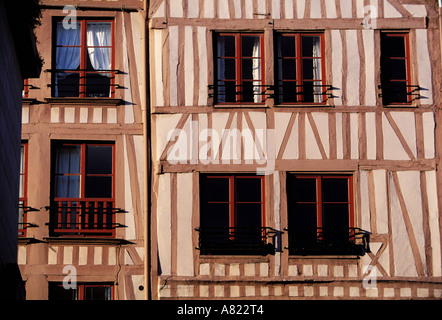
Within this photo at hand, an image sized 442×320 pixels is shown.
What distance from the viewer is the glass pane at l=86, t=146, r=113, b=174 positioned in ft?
56.0

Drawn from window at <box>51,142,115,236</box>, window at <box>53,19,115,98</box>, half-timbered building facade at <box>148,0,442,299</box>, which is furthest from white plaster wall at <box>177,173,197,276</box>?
window at <box>53,19,115,98</box>

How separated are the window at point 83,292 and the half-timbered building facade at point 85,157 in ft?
0.05

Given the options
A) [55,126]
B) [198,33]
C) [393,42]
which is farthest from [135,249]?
[393,42]

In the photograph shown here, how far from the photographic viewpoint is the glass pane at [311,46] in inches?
688

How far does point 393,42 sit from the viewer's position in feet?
57.6

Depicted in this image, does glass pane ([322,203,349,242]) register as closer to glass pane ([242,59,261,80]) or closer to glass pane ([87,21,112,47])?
glass pane ([242,59,261,80])

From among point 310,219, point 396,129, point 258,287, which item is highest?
point 396,129

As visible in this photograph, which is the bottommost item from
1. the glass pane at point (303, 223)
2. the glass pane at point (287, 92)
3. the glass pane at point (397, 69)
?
the glass pane at point (303, 223)

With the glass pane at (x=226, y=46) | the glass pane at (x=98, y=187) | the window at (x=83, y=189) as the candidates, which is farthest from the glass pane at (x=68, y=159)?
the glass pane at (x=226, y=46)

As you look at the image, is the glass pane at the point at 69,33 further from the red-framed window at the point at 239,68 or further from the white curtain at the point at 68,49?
the red-framed window at the point at 239,68

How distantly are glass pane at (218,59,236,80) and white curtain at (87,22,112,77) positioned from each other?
182 cm
